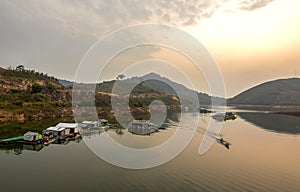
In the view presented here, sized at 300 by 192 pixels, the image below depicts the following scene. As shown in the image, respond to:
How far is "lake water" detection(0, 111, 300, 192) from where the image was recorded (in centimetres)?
2038

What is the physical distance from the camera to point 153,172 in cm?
2458

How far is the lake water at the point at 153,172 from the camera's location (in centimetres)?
2038

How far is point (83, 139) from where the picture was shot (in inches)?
1658

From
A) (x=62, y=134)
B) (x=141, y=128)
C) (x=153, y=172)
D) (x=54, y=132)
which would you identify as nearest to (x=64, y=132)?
(x=62, y=134)

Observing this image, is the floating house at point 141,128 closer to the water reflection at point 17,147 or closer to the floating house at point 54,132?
the floating house at point 54,132

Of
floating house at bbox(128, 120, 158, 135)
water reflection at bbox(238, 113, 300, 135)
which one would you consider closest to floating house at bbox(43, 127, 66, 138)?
floating house at bbox(128, 120, 158, 135)

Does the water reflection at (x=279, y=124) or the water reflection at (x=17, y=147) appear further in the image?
the water reflection at (x=279, y=124)

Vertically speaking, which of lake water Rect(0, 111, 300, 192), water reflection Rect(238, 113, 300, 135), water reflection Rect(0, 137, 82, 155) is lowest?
lake water Rect(0, 111, 300, 192)

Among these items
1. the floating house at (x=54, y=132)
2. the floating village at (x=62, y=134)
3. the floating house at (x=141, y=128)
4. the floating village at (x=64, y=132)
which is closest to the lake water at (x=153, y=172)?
the floating village at (x=62, y=134)

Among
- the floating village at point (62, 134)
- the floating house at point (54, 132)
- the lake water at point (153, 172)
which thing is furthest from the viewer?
the floating house at point (54, 132)

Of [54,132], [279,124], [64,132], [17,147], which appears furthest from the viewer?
[279,124]

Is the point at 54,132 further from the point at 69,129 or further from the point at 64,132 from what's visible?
the point at 69,129

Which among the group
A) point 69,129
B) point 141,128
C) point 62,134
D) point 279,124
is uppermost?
point 69,129

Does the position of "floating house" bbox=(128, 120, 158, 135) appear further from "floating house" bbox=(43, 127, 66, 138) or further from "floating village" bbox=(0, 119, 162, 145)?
"floating house" bbox=(43, 127, 66, 138)
